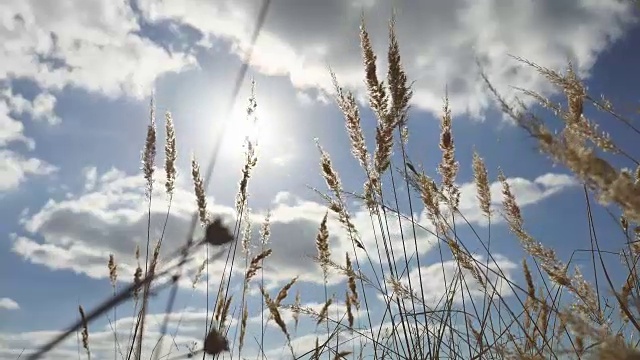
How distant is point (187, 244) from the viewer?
453mm

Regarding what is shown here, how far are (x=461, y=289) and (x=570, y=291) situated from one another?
84cm

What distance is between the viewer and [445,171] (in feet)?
11.6

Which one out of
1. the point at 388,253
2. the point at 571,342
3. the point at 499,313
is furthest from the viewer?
the point at 388,253

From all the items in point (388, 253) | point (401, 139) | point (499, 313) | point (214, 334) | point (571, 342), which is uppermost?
point (401, 139)

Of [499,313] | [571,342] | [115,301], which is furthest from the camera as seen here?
[499,313]

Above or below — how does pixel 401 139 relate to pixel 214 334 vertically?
above

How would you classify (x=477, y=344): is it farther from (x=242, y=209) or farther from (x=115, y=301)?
(x=115, y=301)

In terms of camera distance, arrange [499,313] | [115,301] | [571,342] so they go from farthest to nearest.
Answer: [499,313] < [571,342] < [115,301]

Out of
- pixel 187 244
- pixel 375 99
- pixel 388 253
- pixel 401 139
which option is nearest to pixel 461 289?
pixel 388 253

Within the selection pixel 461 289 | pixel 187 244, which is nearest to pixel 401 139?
pixel 461 289

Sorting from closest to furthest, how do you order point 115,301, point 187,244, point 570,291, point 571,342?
1. point 115,301
2. point 187,244
3. point 570,291
4. point 571,342

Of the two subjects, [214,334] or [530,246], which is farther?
[530,246]

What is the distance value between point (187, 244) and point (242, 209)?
324cm

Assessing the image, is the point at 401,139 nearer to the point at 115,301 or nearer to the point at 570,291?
the point at 570,291
